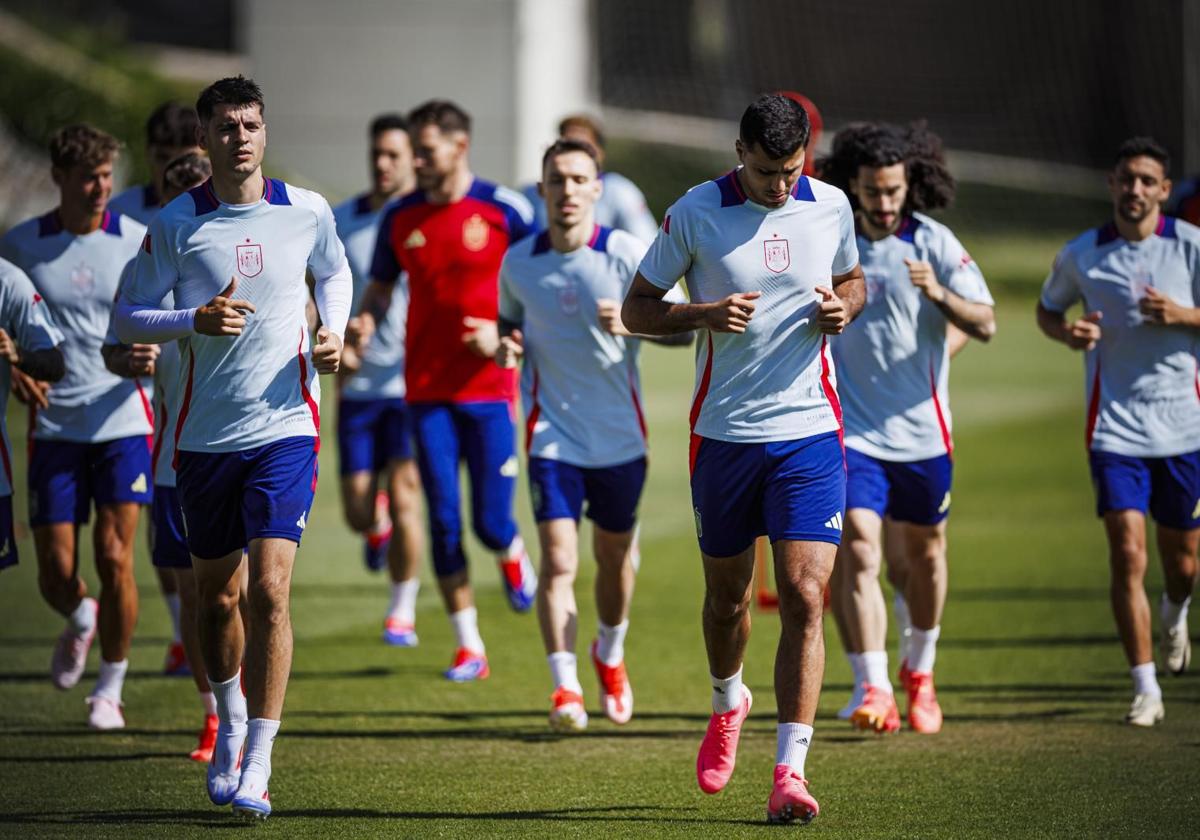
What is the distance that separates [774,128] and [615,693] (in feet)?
10.9

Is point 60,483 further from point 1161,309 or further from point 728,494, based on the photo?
point 1161,309

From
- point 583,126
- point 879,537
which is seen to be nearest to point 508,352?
point 879,537

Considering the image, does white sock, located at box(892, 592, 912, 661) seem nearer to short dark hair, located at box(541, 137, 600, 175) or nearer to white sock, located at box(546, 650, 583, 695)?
white sock, located at box(546, 650, 583, 695)

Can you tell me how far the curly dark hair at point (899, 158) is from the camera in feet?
26.9

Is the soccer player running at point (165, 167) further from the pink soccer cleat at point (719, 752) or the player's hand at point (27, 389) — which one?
the pink soccer cleat at point (719, 752)

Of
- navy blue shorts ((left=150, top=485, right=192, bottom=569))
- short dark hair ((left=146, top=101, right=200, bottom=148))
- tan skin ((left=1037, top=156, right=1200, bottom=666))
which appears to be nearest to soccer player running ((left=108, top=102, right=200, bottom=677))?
short dark hair ((left=146, top=101, right=200, bottom=148))

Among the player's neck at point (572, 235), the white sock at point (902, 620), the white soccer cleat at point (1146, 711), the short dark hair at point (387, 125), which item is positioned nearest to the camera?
the white soccer cleat at point (1146, 711)

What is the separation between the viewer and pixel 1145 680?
8.41 meters

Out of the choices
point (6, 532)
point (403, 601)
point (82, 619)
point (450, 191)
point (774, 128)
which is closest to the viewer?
point (774, 128)

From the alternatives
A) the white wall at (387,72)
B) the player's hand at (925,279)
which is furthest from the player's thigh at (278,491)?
the white wall at (387,72)

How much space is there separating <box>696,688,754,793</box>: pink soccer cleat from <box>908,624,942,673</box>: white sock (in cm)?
173

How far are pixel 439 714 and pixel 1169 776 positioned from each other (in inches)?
136

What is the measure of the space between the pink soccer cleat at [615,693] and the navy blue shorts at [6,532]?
276 cm

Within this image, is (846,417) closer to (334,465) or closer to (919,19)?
(334,465)
